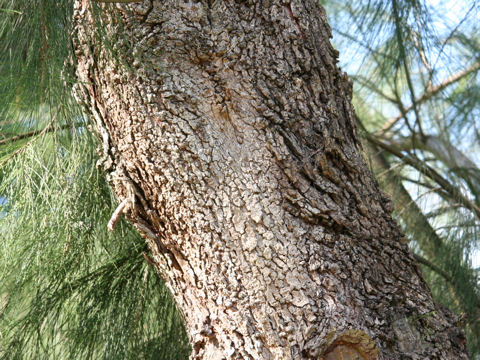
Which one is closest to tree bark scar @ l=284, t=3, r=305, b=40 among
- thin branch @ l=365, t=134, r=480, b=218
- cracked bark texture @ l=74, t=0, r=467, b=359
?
cracked bark texture @ l=74, t=0, r=467, b=359

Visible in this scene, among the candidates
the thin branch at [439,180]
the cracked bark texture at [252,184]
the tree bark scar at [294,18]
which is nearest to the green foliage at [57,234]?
the cracked bark texture at [252,184]

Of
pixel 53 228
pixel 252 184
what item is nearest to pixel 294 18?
pixel 252 184

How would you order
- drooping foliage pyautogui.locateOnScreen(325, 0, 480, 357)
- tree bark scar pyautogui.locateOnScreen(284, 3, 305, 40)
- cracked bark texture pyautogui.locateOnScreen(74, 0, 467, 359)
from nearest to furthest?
cracked bark texture pyautogui.locateOnScreen(74, 0, 467, 359) → tree bark scar pyautogui.locateOnScreen(284, 3, 305, 40) → drooping foliage pyautogui.locateOnScreen(325, 0, 480, 357)

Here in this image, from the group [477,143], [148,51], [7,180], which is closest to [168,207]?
[148,51]

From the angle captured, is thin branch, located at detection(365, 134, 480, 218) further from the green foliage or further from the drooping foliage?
the green foliage

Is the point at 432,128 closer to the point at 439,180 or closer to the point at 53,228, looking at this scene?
the point at 439,180

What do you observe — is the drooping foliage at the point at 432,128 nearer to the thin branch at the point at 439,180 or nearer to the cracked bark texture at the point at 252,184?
the thin branch at the point at 439,180

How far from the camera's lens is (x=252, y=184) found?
29.3 inches

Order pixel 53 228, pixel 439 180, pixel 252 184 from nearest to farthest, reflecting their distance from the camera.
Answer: pixel 252 184, pixel 53 228, pixel 439 180

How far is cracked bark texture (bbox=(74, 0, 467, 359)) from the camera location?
711 millimetres

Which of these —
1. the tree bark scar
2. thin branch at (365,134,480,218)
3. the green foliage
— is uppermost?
thin branch at (365,134,480,218)

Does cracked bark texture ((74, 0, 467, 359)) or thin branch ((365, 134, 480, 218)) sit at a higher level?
thin branch ((365, 134, 480, 218))

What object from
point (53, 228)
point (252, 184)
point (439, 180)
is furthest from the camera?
point (439, 180)

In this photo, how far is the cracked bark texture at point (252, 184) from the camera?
0.71m
